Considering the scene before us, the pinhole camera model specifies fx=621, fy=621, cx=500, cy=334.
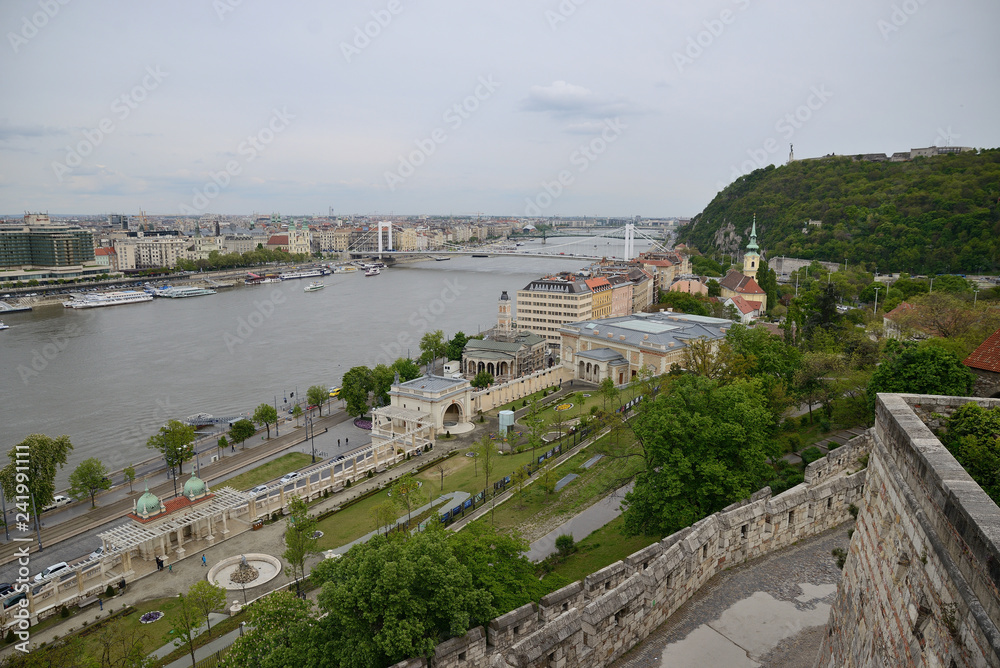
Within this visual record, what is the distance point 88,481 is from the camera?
21.4 metres

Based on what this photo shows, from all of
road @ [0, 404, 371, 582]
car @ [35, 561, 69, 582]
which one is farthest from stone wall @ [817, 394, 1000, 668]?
road @ [0, 404, 371, 582]

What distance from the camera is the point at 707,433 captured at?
1352 centimetres

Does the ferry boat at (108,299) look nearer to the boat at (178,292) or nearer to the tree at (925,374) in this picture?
the boat at (178,292)

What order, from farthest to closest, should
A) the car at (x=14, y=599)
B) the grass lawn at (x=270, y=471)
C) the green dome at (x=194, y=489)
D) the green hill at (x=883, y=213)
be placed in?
1. the green hill at (x=883, y=213)
2. the grass lawn at (x=270, y=471)
3. the green dome at (x=194, y=489)
4. the car at (x=14, y=599)

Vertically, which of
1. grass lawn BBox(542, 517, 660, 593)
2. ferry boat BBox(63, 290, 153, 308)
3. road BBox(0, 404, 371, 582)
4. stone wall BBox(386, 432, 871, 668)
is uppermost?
stone wall BBox(386, 432, 871, 668)

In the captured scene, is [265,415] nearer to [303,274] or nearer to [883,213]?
[883,213]

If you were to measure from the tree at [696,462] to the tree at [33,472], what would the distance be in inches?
728

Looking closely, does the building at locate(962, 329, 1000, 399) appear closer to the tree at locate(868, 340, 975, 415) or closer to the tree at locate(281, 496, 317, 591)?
the tree at locate(868, 340, 975, 415)

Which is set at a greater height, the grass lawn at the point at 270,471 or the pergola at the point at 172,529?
the pergola at the point at 172,529

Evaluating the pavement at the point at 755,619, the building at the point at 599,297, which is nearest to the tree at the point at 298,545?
the pavement at the point at 755,619

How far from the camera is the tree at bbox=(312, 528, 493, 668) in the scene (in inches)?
317

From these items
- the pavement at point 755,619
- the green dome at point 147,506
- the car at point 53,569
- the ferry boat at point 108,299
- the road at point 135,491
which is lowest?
the road at point 135,491

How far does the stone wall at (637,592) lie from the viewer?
840cm

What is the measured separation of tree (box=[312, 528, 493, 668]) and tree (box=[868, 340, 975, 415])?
439 inches
